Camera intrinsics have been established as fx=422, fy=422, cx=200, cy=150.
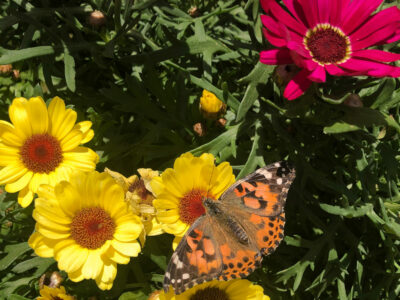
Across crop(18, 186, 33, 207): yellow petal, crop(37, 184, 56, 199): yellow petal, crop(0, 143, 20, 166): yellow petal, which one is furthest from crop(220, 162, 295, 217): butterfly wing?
crop(0, 143, 20, 166): yellow petal

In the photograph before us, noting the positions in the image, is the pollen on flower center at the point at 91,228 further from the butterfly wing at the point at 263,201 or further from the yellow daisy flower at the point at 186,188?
the butterfly wing at the point at 263,201

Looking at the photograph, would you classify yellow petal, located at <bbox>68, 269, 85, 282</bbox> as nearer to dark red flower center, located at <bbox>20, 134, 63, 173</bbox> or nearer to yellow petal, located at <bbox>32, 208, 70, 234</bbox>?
yellow petal, located at <bbox>32, 208, 70, 234</bbox>

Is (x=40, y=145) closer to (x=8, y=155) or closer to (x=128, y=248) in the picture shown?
(x=8, y=155)

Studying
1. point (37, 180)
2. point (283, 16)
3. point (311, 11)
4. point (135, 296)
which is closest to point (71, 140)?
point (37, 180)

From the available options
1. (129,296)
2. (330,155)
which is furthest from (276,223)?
(129,296)

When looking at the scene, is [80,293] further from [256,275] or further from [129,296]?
[256,275]

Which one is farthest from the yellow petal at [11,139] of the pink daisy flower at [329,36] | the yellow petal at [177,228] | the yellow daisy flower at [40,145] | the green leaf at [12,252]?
the pink daisy flower at [329,36]
